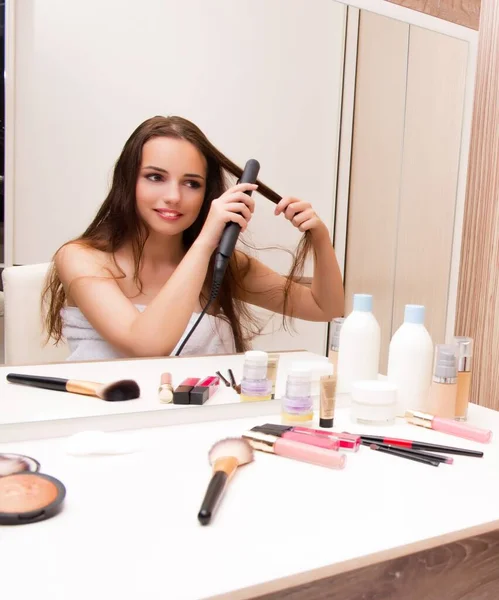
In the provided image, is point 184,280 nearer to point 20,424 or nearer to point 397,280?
point 20,424

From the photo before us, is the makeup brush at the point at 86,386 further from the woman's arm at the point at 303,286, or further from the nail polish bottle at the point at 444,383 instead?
the nail polish bottle at the point at 444,383

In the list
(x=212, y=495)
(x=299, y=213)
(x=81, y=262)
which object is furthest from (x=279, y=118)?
(x=212, y=495)

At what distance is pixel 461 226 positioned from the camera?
108 centimetres

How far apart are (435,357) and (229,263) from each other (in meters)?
0.33

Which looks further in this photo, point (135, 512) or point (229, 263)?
point (229, 263)

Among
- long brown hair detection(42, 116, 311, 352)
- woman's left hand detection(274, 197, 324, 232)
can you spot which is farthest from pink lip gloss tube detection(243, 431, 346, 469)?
woman's left hand detection(274, 197, 324, 232)

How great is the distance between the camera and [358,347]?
93 cm

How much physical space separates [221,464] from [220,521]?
0.31ft

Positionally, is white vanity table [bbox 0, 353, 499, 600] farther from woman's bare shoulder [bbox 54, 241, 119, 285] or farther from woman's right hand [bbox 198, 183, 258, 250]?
woman's right hand [bbox 198, 183, 258, 250]

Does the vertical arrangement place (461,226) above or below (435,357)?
above

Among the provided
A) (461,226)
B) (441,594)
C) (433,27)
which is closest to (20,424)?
(441,594)

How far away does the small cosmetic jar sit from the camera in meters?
0.83

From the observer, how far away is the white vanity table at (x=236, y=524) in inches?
17.8

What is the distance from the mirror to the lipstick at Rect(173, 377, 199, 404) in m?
0.03
